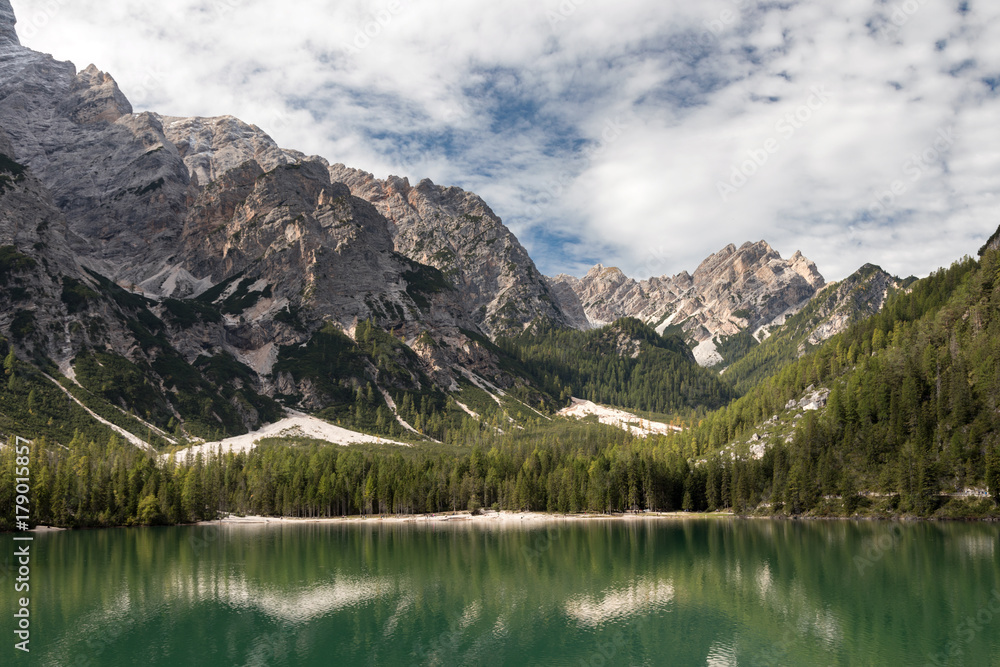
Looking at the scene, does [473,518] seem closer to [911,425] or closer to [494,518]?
[494,518]

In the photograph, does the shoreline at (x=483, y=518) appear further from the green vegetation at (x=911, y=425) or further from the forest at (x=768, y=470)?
the green vegetation at (x=911, y=425)

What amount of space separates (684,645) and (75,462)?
525 ft

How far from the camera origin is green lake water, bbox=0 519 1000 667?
46562mm

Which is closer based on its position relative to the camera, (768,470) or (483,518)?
(768,470)

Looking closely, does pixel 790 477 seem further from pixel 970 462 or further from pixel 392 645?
pixel 392 645

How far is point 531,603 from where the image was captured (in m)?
61.8

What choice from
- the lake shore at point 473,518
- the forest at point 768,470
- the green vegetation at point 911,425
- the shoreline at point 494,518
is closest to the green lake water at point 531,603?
the green vegetation at point 911,425

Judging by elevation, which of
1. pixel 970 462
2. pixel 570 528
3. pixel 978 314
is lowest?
pixel 570 528

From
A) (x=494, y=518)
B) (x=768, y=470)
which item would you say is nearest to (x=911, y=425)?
(x=768, y=470)

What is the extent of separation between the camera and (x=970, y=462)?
125 m

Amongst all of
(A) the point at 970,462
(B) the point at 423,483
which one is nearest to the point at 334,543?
(B) the point at 423,483

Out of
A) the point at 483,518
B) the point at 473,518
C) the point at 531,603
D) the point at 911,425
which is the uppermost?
the point at 911,425

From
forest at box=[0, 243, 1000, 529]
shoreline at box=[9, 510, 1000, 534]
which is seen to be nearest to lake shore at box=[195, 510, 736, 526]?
shoreline at box=[9, 510, 1000, 534]

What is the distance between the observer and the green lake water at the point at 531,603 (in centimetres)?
4656
